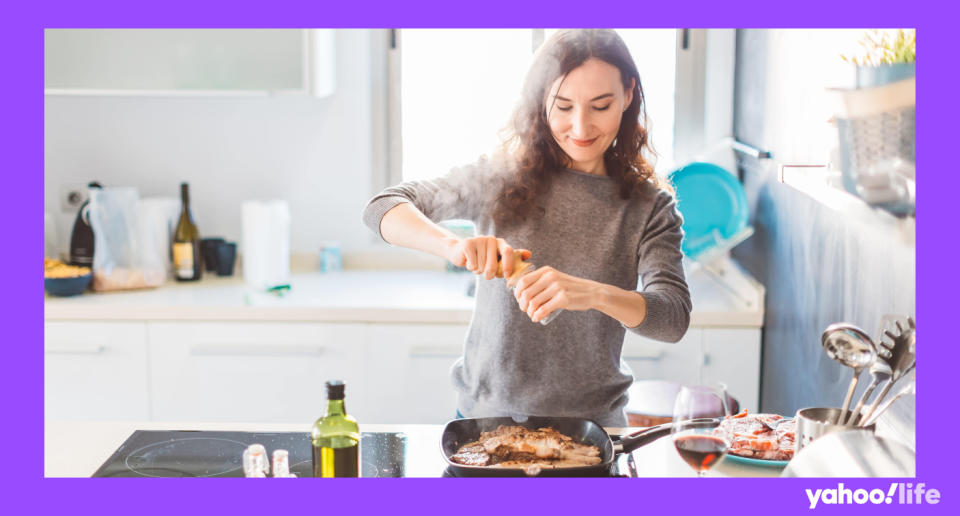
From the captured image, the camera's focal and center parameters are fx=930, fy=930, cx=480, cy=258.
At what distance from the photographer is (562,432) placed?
1535 millimetres

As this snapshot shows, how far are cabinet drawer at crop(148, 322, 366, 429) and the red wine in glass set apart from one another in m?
1.60

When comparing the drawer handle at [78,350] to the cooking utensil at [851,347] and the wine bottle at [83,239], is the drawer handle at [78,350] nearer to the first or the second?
the wine bottle at [83,239]

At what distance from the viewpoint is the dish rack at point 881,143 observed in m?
1.24

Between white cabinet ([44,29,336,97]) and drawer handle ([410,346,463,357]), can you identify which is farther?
white cabinet ([44,29,336,97])

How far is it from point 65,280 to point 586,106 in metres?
1.90

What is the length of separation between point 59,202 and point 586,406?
7.93 feet

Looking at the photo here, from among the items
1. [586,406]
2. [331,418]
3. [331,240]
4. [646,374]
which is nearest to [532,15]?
[331,418]

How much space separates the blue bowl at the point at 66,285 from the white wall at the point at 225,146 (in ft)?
1.94

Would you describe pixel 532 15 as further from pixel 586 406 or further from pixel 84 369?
pixel 84 369

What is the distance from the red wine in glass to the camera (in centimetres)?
127

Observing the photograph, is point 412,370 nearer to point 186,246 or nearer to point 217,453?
point 186,246

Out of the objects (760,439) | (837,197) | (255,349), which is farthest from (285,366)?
(837,197)

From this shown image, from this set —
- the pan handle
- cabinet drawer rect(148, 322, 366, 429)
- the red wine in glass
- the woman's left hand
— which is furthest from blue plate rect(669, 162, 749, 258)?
the red wine in glass

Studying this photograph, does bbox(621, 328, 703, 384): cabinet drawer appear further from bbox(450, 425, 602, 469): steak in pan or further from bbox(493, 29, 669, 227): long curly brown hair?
bbox(450, 425, 602, 469): steak in pan
